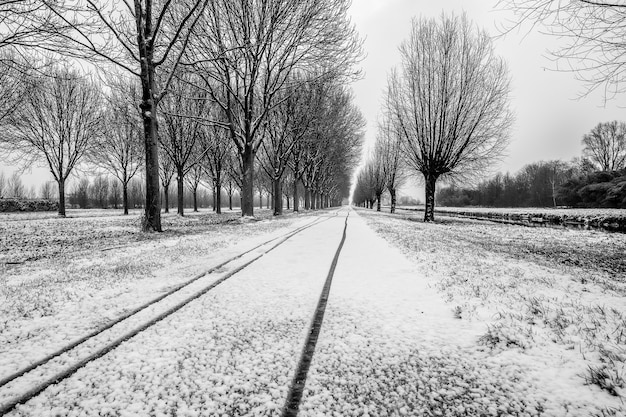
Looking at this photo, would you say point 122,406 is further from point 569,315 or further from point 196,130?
point 196,130

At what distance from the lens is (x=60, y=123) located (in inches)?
877

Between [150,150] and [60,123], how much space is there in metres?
19.7

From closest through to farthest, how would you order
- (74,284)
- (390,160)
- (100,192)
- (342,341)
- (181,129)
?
(342,341)
(74,284)
(181,129)
(390,160)
(100,192)

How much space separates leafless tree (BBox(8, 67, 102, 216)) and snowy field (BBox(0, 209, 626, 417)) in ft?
79.5

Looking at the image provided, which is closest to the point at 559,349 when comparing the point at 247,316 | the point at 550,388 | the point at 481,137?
the point at 550,388

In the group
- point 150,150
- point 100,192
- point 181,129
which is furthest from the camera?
point 100,192

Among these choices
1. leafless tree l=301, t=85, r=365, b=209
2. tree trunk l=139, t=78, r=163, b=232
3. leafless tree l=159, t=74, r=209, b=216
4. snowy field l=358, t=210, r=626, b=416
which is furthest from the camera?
leafless tree l=301, t=85, r=365, b=209

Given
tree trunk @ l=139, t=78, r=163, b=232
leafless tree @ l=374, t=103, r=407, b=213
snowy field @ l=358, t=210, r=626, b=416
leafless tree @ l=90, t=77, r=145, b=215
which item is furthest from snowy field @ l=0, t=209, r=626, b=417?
leafless tree @ l=374, t=103, r=407, b=213

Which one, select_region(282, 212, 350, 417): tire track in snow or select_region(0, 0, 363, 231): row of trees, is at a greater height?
select_region(0, 0, 363, 231): row of trees

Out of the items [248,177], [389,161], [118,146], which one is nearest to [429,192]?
[248,177]

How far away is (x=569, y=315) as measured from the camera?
9.16ft

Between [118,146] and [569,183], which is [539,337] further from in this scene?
[569,183]

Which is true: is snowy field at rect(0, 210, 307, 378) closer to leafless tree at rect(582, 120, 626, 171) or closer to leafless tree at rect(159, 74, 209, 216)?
leafless tree at rect(159, 74, 209, 216)

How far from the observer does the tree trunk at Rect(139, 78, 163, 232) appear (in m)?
9.62
